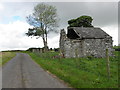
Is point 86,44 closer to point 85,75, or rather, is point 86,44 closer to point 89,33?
point 89,33

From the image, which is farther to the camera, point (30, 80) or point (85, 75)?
point (85, 75)

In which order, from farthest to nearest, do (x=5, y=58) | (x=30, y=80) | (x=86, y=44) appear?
(x=5, y=58) < (x=86, y=44) < (x=30, y=80)

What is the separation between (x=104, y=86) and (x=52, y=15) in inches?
2087

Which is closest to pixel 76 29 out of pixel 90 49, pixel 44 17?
pixel 90 49

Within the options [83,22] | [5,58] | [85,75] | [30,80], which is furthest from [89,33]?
[83,22]

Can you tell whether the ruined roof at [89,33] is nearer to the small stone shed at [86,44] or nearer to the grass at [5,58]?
the small stone shed at [86,44]

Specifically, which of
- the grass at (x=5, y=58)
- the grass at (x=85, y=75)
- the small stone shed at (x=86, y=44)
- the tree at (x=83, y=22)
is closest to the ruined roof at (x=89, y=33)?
the small stone shed at (x=86, y=44)

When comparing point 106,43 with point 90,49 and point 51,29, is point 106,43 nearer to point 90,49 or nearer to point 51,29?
point 90,49

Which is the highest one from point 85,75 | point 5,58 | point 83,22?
point 83,22

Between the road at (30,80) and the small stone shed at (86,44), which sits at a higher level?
the small stone shed at (86,44)

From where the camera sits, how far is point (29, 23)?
6138cm

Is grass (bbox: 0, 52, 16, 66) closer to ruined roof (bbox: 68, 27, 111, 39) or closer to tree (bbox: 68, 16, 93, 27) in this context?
ruined roof (bbox: 68, 27, 111, 39)

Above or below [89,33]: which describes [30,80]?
below

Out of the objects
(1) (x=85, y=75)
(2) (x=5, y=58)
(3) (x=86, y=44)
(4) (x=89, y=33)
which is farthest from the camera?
(2) (x=5, y=58)
